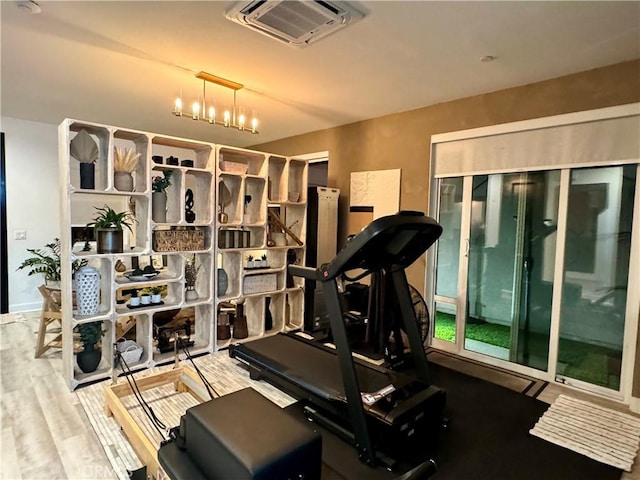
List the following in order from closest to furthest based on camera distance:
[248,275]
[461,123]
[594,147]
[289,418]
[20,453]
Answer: [289,418] < [20,453] < [594,147] < [461,123] < [248,275]

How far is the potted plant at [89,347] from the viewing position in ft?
9.77

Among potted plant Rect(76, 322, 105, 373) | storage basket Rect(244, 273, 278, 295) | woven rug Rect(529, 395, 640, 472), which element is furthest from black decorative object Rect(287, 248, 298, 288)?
woven rug Rect(529, 395, 640, 472)

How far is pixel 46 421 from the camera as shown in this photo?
7.91 feet

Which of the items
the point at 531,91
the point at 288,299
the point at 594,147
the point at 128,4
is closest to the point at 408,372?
the point at 288,299

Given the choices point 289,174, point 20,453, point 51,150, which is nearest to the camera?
point 20,453

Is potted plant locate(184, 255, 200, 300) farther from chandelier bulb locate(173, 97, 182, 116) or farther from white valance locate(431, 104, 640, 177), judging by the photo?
white valance locate(431, 104, 640, 177)

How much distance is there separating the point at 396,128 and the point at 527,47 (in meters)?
1.73

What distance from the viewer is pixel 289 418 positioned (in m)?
1.68

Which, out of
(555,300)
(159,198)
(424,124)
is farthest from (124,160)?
(555,300)

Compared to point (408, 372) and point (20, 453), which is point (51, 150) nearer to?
point (20, 453)

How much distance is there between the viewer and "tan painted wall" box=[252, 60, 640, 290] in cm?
285

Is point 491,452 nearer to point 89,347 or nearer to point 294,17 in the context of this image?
point 294,17

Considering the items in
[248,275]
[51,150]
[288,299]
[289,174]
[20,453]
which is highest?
[51,150]

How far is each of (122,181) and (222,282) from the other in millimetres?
1381
